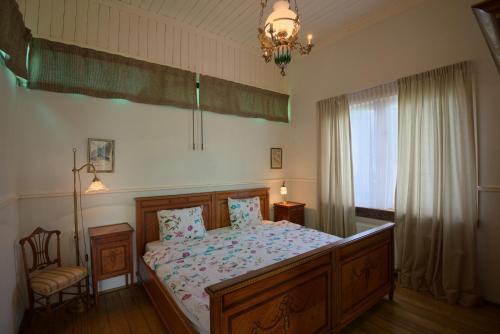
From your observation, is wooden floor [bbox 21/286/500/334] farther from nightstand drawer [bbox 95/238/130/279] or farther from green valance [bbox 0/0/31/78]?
green valance [bbox 0/0/31/78]

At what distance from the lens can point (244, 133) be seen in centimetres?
392

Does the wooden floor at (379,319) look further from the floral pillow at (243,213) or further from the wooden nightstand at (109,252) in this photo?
the floral pillow at (243,213)

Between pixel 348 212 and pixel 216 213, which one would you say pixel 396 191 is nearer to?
pixel 348 212

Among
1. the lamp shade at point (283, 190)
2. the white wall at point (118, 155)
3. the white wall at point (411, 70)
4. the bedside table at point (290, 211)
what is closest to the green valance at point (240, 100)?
the white wall at point (118, 155)

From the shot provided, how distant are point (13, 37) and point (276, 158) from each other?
351 cm

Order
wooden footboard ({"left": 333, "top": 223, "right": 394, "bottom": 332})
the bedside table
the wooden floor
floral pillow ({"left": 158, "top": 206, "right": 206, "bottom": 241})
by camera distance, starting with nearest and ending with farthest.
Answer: wooden footboard ({"left": 333, "top": 223, "right": 394, "bottom": 332})
the wooden floor
floral pillow ({"left": 158, "top": 206, "right": 206, "bottom": 241})
the bedside table

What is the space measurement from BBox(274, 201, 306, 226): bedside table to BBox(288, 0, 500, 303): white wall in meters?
0.19

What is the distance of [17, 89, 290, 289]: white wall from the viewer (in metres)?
2.39

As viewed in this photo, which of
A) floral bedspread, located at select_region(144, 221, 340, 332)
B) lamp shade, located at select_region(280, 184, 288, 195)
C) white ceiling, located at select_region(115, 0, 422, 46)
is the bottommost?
floral bedspread, located at select_region(144, 221, 340, 332)

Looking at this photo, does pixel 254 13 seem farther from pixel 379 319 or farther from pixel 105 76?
pixel 379 319

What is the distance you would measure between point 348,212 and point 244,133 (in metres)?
2.00

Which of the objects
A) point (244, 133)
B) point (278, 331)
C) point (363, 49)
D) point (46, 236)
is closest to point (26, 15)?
point (46, 236)

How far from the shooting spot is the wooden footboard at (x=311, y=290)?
130cm

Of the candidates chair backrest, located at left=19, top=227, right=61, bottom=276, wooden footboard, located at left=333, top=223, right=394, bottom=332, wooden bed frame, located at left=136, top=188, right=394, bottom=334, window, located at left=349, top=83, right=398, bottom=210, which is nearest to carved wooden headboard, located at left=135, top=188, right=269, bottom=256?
wooden bed frame, located at left=136, top=188, right=394, bottom=334
